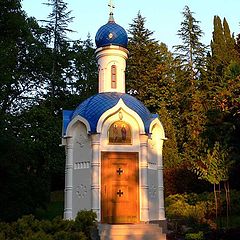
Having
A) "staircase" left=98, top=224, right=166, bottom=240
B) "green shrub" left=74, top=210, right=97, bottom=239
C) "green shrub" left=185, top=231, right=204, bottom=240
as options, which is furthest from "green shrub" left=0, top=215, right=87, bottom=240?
"green shrub" left=185, top=231, right=204, bottom=240

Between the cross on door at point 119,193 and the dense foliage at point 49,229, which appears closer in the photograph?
the dense foliage at point 49,229

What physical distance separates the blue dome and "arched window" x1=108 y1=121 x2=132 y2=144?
3.62 metres

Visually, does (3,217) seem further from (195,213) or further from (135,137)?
(195,213)

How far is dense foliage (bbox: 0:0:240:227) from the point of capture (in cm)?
1755

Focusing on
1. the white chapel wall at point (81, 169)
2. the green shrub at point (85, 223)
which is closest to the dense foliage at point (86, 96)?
the white chapel wall at point (81, 169)

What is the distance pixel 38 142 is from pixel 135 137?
9.57m

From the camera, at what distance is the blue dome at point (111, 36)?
667 inches

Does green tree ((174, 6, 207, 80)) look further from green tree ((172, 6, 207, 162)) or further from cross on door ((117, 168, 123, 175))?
cross on door ((117, 168, 123, 175))

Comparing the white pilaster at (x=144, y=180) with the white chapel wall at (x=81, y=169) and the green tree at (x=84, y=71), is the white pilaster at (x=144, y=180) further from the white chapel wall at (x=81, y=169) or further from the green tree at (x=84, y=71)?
the green tree at (x=84, y=71)

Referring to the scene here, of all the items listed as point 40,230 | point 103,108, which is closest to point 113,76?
point 103,108

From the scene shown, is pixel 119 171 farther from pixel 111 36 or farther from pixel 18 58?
pixel 18 58

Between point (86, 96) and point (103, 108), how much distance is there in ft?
49.0

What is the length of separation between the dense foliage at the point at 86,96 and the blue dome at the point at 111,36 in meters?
5.22

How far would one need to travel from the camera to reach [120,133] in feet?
49.8
